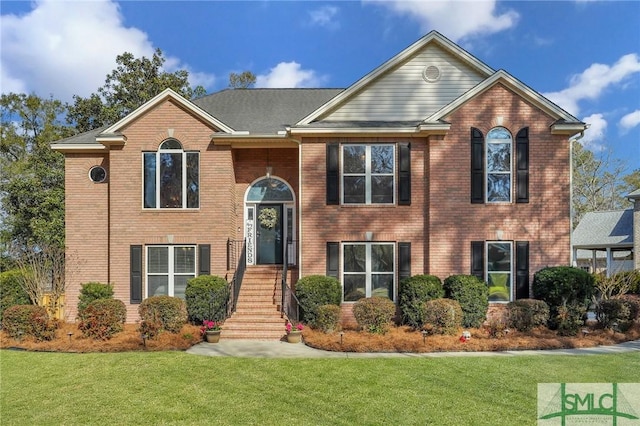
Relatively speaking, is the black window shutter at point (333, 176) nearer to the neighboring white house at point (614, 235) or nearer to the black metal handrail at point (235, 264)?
the black metal handrail at point (235, 264)

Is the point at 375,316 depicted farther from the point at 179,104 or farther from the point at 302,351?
the point at 179,104

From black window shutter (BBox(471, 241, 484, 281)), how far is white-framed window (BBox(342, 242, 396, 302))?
225 centimetres

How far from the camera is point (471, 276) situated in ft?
37.2

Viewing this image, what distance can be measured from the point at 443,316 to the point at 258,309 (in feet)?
15.9

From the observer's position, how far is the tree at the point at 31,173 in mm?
21297

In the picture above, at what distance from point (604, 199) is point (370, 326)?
3681 centimetres

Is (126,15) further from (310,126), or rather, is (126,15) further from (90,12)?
(310,126)

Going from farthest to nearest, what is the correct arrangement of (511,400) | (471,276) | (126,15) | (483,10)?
1. (126,15)
2. (483,10)
3. (471,276)
4. (511,400)

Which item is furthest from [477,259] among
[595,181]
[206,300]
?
[595,181]

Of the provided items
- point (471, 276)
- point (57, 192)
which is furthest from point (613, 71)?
point (57, 192)

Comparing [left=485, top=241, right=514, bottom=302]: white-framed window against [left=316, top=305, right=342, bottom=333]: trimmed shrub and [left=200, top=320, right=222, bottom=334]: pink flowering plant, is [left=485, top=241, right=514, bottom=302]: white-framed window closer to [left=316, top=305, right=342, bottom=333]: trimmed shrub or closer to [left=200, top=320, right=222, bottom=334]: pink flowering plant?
[left=316, top=305, right=342, bottom=333]: trimmed shrub

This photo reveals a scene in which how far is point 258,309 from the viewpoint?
11.4 m

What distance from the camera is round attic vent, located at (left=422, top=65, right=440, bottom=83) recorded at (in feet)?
42.5

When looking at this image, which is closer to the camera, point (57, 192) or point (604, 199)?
point (57, 192)
